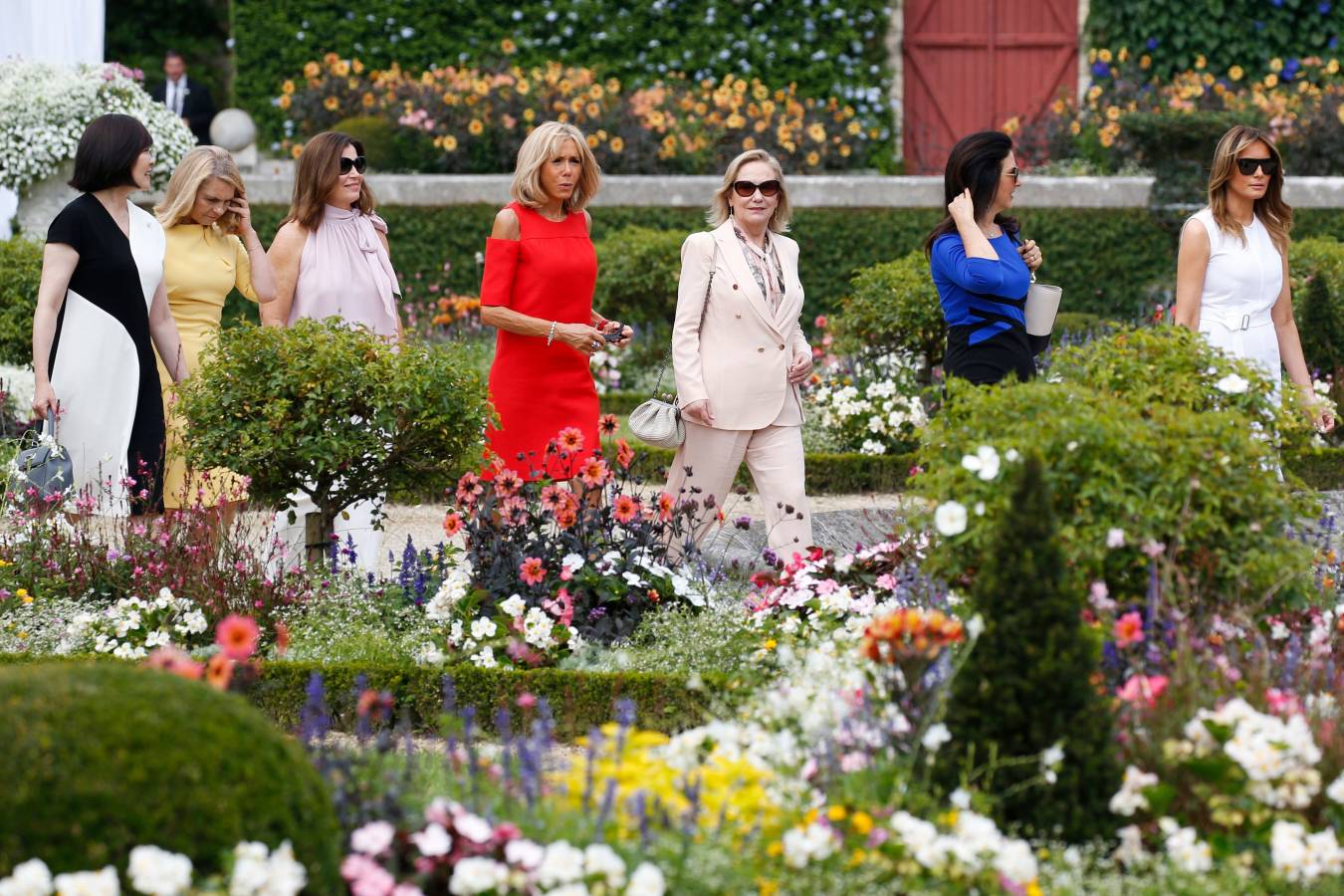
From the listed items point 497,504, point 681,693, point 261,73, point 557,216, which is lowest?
point 681,693

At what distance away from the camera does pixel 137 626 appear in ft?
16.4

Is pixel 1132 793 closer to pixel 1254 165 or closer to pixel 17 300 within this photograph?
pixel 1254 165

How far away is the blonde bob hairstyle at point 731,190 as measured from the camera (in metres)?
5.48

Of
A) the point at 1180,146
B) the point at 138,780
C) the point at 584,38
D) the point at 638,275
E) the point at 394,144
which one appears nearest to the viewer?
the point at 138,780

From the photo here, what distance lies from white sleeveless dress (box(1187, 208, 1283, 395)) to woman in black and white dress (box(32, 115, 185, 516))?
11.3 ft

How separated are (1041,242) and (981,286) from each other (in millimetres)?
6674

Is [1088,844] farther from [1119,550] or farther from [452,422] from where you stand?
[452,422]

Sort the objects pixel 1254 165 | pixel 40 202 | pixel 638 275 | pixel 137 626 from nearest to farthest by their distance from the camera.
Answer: pixel 137 626
pixel 1254 165
pixel 638 275
pixel 40 202

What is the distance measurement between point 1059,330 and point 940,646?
6947mm

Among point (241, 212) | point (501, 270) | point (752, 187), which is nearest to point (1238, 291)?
point (752, 187)

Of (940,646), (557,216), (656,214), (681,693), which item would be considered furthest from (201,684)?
(656,214)

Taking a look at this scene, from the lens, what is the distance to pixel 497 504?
5.18 meters

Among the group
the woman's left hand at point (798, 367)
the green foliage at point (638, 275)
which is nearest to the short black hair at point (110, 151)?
the woman's left hand at point (798, 367)

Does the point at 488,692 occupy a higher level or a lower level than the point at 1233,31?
lower
